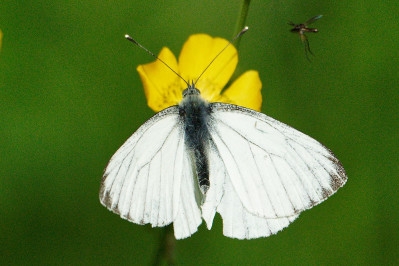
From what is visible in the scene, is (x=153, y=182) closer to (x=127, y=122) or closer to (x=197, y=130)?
(x=197, y=130)

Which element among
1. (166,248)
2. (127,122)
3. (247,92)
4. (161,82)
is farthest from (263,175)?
(127,122)

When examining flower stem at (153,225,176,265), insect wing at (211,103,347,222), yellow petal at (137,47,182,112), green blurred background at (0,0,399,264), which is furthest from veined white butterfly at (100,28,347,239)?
green blurred background at (0,0,399,264)

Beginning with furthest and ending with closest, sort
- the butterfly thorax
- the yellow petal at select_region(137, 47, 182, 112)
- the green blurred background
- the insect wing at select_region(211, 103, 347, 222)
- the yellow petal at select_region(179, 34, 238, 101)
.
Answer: the green blurred background, the yellow petal at select_region(179, 34, 238, 101), the yellow petal at select_region(137, 47, 182, 112), the butterfly thorax, the insect wing at select_region(211, 103, 347, 222)

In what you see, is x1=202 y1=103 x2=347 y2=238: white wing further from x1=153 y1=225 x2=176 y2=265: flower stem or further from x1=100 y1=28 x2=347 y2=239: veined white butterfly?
x1=153 y1=225 x2=176 y2=265: flower stem

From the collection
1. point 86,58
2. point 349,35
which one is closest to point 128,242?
point 86,58

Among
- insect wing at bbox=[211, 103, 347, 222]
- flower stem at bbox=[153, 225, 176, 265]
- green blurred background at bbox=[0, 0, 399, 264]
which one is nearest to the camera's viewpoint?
insect wing at bbox=[211, 103, 347, 222]

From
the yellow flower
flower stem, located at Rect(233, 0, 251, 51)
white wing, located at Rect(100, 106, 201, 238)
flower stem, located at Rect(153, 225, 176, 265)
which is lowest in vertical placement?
flower stem, located at Rect(153, 225, 176, 265)

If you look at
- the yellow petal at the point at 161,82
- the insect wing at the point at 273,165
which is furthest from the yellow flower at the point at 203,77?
the insect wing at the point at 273,165
